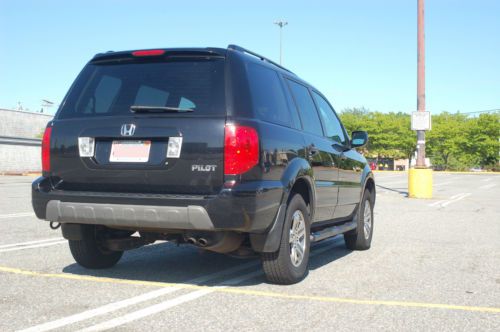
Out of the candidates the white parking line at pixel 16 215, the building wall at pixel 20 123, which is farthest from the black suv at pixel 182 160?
the building wall at pixel 20 123

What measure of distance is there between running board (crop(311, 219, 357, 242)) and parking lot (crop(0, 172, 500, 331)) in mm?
347

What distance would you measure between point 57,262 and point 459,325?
3.82 meters

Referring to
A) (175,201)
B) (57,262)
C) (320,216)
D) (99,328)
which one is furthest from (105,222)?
(320,216)

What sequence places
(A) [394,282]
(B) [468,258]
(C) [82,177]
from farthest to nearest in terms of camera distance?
(B) [468,258]
(A) [394,282]
(C) [82,177]

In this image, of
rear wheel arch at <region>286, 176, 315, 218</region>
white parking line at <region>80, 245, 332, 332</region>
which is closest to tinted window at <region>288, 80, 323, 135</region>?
rear wheel arch at <region>286, 176, 315, 218</region>

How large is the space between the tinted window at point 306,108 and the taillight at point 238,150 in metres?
1.40

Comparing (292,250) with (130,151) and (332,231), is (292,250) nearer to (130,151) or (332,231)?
(332,231)

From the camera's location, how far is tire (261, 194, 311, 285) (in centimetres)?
466

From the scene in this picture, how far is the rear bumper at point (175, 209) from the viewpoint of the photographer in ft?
13.4

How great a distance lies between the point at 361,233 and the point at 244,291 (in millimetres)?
2863

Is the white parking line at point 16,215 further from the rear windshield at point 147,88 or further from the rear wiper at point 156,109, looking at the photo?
the rear wiper at point 156,109

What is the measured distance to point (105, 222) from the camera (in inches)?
172

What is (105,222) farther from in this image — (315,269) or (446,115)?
(446,115)

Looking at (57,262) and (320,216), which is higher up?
(320,216)
